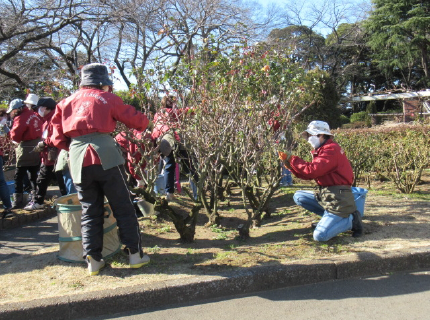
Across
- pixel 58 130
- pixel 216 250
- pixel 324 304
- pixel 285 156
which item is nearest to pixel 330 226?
pixel 285 156

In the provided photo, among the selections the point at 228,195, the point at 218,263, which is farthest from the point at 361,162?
the point at 218,263

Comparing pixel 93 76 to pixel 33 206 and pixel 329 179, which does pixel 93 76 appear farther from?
pixel 33 206

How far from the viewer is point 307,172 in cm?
414

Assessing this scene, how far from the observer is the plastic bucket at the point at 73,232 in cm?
372

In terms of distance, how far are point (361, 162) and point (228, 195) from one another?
2.58m

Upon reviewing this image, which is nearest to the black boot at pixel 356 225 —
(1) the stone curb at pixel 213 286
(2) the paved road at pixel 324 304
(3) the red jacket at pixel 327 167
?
(3) the red jacket at pixel 327 167

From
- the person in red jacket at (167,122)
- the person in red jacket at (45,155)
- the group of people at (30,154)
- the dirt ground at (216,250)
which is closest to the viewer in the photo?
the dirt ground at (216,250)

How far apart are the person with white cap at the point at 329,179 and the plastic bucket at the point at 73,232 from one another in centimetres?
190

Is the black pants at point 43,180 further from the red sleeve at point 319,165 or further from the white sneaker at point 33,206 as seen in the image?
the red sleeve at point 319,165

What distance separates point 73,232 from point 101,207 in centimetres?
47

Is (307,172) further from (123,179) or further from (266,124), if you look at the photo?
(123,179)

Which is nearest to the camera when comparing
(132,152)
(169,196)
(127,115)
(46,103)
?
(127,115)

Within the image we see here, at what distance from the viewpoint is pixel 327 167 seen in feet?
13.6

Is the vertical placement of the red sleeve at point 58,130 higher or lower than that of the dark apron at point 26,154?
higher
